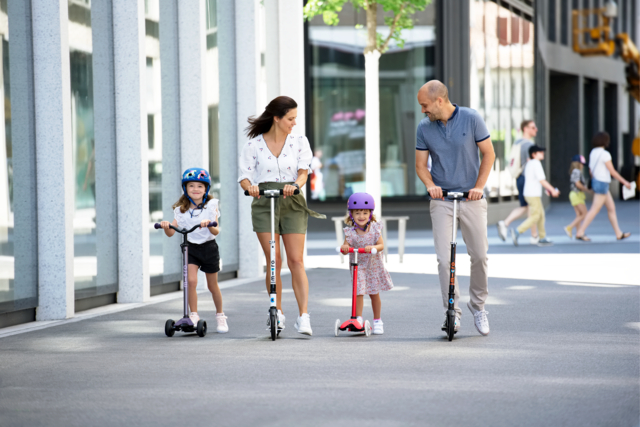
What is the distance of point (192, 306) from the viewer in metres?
8.36

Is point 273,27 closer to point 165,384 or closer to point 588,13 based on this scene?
point 165,384

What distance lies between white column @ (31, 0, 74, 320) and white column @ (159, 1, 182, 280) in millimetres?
2534

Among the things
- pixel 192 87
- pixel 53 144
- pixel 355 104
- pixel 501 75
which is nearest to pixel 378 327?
pixel 53 144

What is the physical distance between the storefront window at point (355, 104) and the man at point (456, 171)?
1523 cm

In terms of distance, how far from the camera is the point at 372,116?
1683 centimetres

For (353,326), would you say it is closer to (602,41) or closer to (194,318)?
(194,318)

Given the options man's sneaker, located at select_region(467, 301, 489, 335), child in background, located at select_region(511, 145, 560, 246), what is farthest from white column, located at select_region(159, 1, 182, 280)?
child in background, located at select_region(511, 145, 560, 246)

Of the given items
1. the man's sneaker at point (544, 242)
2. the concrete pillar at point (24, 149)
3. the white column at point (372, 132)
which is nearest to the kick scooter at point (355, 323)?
the concrete pillar at point (24, 149)

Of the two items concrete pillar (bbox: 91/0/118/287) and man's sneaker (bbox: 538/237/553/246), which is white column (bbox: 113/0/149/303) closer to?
concrete pillar (bbox: 91/0/118/287)

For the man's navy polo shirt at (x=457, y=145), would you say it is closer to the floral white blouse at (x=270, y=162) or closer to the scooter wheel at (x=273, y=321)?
the floral white blouse at (x=270, y=162)

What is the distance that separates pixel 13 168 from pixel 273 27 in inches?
258

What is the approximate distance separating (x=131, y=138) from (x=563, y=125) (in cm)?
3385

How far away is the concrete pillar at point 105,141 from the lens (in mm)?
10148

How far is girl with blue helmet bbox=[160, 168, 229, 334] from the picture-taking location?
8.14 meters
